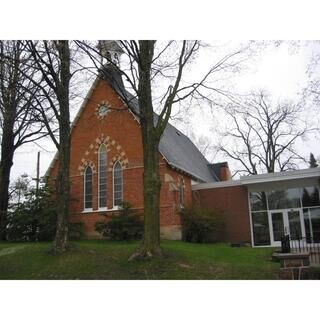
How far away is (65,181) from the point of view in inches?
601

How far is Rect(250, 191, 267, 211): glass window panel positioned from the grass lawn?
7.97m

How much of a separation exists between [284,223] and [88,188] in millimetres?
12678

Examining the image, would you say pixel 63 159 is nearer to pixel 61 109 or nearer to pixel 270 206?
pixel 61 109

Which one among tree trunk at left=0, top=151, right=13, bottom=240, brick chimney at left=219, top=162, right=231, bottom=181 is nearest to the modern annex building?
brick chimney at left=219, top=162, right=231, bottom=181

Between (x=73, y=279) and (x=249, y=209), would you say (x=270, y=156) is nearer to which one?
(x=249, y=209)

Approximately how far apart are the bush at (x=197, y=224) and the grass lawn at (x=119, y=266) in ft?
17.8

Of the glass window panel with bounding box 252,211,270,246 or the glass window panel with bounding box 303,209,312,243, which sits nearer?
the glass window panel with bounding box 303,209,312,243

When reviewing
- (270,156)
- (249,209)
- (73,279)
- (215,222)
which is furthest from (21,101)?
(270,156)

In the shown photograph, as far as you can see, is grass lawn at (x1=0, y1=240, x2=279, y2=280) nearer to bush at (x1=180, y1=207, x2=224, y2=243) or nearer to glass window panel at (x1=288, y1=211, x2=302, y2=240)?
bush at (x1=180, y1=207, x2=224, y2=243)

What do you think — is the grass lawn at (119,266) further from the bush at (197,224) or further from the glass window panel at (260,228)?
the glass window panel at (260,228)

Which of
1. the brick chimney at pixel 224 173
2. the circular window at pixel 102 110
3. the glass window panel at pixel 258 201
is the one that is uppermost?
the circular window at pixel 102 110

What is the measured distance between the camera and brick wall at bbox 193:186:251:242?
24109mm

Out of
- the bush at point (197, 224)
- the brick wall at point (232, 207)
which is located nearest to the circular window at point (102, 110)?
the bush at point (197, 224)

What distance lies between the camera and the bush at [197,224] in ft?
71.0
